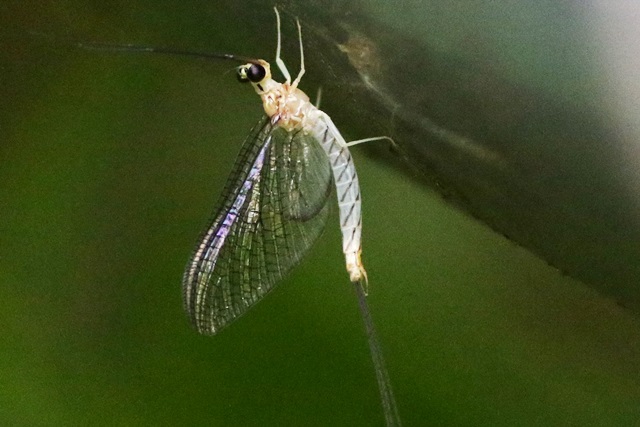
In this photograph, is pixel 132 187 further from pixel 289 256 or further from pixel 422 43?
pixel 422 43

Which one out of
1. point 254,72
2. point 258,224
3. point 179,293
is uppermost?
point 254,72

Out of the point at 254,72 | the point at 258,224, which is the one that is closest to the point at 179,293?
the point at 258,224

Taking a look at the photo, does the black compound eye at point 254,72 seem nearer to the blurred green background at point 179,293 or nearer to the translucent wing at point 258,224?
the translucent wing at point 258,224

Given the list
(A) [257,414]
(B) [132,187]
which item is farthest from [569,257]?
(B) [132,187]

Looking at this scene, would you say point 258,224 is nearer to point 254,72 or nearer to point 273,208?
point 273,208

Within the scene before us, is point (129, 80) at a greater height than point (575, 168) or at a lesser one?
lesser

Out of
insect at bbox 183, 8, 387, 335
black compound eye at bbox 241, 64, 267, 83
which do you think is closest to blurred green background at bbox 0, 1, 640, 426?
insect at bbox 183, 8, 387, 335
